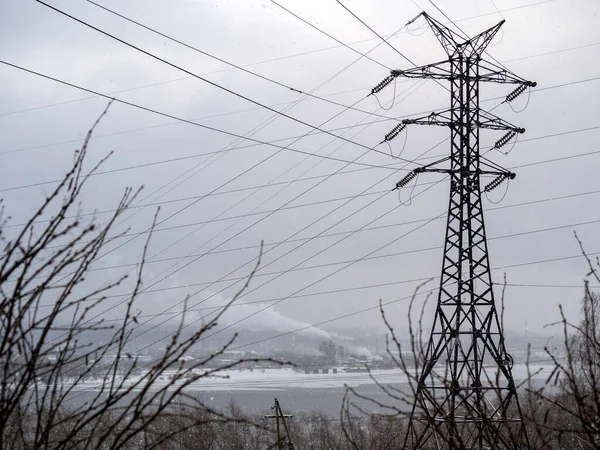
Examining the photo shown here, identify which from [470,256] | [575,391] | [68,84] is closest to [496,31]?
[470,256]

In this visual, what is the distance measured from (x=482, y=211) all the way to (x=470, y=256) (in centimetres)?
86

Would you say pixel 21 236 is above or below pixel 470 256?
below

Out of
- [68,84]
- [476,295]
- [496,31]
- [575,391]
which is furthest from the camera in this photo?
[496,31]

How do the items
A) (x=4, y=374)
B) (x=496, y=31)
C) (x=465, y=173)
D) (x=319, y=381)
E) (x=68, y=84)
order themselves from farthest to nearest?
1. (x=319, y=381)
2. (x=496, y=31)
3. (x=465, y=173)
4. (x=68, y=84)
5. (x=4, y=374)

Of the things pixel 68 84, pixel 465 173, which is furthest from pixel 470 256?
pixel 68 84

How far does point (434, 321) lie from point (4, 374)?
31.0ft

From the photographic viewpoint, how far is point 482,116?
40.2 feet

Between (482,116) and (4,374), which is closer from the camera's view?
(4,374)

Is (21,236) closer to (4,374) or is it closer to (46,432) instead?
(4,374)

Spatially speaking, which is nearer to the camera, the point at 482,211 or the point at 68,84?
the point at 68,84

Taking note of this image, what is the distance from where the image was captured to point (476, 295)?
1069cm

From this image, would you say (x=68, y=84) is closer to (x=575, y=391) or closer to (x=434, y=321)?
(x=575, y=391)

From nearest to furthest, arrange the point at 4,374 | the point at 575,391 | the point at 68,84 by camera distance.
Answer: the point at 4,374 → the point at 575,391 → the point at 68,84

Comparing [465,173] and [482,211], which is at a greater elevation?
[465,173]
